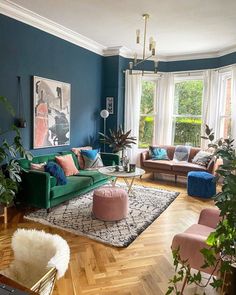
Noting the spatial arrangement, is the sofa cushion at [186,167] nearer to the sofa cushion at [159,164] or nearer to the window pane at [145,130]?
the sofa cushion at [159,164]

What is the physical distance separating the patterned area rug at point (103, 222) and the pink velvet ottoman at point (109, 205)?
0.08 m

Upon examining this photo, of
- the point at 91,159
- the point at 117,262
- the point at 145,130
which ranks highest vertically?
the point at 145,130

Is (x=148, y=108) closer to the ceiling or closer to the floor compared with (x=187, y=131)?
closer to the ceiling

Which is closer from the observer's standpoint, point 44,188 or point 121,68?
point 44,188

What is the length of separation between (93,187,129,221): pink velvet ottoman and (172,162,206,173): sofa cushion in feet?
7.59

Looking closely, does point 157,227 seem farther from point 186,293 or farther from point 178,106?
point 178,106

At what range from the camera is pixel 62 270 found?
128cm

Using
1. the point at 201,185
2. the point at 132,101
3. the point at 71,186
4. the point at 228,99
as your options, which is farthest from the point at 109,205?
the point at 228,99

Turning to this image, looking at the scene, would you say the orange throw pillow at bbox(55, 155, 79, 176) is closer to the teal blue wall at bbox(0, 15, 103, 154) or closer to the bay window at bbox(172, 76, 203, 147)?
the teal blue wall at bbox(0, 15, 103, 154)

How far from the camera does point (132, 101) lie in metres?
6.16

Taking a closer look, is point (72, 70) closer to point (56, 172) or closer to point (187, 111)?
point (56, 172)

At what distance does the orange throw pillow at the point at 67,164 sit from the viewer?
4.30m

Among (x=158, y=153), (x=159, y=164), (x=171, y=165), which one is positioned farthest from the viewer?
(x=158, y=153)

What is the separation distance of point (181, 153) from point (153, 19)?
3079mm
